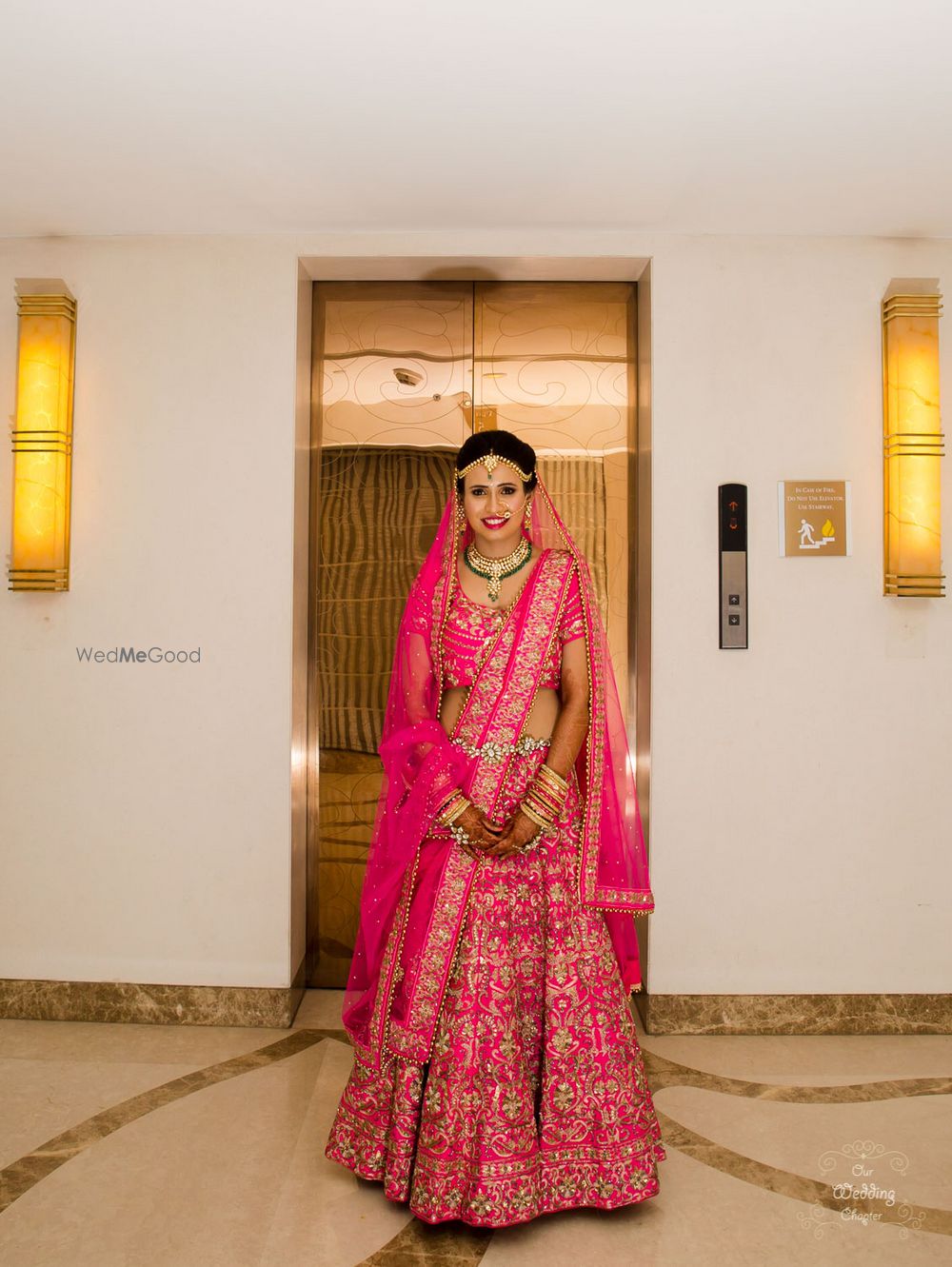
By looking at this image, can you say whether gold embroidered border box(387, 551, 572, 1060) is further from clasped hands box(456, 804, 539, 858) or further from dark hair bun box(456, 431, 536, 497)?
dark hair bun box(456, 431, 536, 497)

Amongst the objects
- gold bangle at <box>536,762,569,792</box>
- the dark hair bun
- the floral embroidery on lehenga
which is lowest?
the floral embroidery on lehenga

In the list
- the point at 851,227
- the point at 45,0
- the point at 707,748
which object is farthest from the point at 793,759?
the point at 45,0

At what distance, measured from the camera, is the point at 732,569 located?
324cm

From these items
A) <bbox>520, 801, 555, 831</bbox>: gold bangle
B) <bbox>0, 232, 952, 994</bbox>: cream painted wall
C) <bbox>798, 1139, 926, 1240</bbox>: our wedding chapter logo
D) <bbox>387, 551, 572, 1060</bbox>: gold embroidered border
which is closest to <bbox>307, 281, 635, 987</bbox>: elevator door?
<bbox>0, 232, 952, 994</bbox>: cream painted wall

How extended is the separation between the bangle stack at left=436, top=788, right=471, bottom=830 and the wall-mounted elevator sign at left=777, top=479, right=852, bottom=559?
1.70 m

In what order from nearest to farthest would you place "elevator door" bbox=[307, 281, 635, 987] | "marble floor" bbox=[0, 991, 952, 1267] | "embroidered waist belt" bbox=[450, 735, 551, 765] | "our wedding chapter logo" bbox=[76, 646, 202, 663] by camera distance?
"marble floor" bbox=[0, 991, 952, 1267] → "embroidered waist belt" bbox=[450, 735, 551, 765] → "our wedding chapter logo" bbox=[76, 646, 202, 663] → "elevator door" bbox=[307, 281, 635, 987]

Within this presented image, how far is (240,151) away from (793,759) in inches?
→ 107

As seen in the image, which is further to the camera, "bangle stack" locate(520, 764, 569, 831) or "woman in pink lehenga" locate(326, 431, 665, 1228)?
"bangle stack" locate(520, 764, 569, 831)

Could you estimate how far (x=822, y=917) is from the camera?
3.24 metres

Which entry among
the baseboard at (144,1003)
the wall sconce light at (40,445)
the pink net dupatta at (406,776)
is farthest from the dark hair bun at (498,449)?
the baseboard at (144,1003)

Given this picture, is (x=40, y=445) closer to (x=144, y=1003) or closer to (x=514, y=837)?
(x=144, y=1003)

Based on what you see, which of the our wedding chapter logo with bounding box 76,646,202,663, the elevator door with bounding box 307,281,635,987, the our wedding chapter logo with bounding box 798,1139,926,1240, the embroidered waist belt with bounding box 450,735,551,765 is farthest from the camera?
the elevator door with bounding box 307,281,635,987

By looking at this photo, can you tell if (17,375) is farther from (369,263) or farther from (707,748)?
(707,748)

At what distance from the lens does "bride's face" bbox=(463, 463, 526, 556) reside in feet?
7.65
